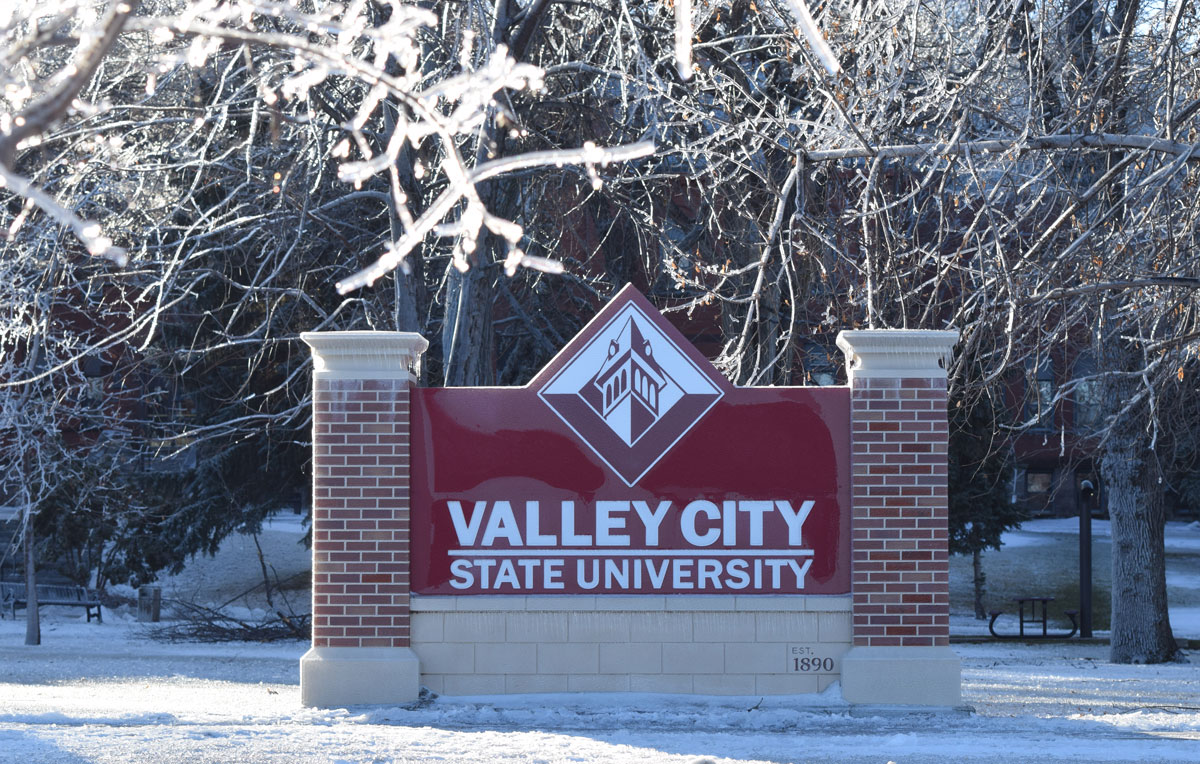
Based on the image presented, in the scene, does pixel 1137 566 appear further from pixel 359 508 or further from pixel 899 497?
pixel 359 508

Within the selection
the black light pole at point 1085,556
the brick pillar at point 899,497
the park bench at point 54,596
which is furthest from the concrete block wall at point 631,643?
the park bench at point 54,596

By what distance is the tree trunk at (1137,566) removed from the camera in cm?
1578

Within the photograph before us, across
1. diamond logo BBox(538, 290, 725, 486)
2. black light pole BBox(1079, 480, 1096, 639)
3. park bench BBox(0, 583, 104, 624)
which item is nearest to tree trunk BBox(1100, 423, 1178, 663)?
black light pole BBox(1079, 480, 1096, 639)

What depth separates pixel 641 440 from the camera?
7.91m

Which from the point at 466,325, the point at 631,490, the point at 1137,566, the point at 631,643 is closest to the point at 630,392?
the point at 631,490

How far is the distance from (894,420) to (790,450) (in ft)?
2.22

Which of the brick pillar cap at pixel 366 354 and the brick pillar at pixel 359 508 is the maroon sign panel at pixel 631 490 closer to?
the brick pillar at pixel 359 508

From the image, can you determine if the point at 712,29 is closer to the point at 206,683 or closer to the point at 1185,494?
the point at 206,683

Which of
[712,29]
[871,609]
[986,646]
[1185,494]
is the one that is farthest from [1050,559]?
[871,609]

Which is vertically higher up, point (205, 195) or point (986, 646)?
point (205, 195)

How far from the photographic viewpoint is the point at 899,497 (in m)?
7.81

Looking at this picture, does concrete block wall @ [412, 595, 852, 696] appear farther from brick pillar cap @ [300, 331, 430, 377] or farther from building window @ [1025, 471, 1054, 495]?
building window @ [1025, 471, 1054, 495]

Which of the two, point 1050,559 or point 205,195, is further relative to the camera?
point 1050,559

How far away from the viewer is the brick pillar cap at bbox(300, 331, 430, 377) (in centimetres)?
781
